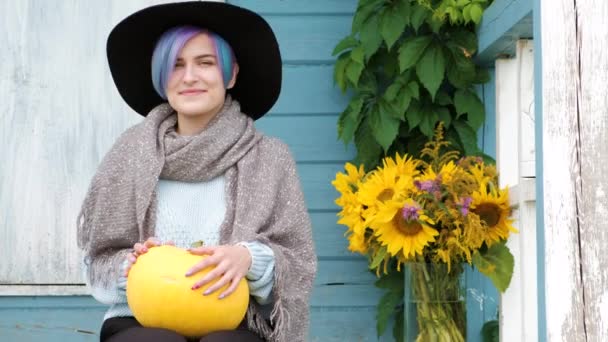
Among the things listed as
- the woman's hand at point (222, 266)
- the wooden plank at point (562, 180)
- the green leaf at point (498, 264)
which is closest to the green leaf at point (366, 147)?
the green leaf at point (498, 264)

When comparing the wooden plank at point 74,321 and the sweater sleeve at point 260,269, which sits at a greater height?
the sweater sleeve at point 260,269

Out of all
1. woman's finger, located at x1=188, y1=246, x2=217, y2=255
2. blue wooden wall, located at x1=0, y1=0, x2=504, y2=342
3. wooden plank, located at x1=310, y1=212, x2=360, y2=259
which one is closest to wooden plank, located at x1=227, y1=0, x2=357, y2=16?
blue wooden wall, located at x1=0, y1=0, x2=504, y2=342

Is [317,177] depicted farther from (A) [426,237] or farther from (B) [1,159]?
(B) [1,159]

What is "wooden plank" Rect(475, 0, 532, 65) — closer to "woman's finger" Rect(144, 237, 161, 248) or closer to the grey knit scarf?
the grey knit scarf

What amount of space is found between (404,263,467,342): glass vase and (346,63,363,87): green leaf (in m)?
0.77

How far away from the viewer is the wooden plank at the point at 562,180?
2.08 metres

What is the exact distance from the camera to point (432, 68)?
3719 mm

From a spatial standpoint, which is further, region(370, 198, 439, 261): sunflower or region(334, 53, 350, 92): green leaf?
region(334, 53, 350, 92): green leaf

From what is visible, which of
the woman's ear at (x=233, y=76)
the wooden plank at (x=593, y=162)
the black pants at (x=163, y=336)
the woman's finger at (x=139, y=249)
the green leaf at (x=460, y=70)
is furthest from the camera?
the green leaf at (x=460, y=70)

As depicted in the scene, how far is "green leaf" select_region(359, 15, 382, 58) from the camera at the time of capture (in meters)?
3.78

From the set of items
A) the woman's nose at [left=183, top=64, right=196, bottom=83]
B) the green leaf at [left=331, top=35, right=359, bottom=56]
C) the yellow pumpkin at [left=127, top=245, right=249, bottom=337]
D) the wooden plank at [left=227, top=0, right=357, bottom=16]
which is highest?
the wooden plank at [left=227, top=0, right=357, bottom=16]

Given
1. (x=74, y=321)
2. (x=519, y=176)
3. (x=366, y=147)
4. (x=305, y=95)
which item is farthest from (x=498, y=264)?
(x=74, y=321)

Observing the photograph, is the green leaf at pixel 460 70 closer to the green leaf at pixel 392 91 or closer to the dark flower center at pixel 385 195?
the green leaf at pixel 392 91

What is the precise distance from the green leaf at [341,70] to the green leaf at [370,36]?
3.7 inches
